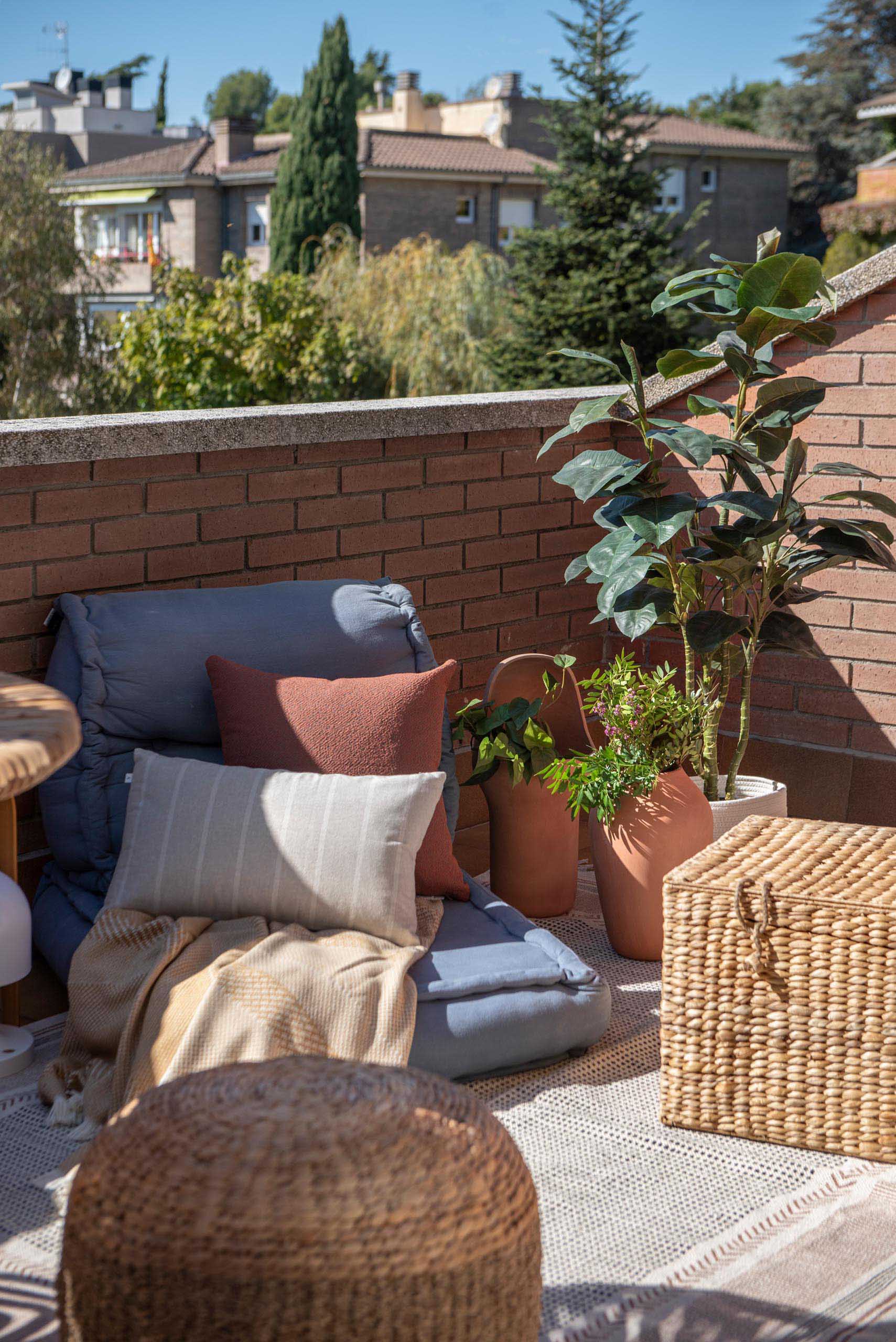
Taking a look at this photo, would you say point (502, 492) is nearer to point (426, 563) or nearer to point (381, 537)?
point (426, 563)

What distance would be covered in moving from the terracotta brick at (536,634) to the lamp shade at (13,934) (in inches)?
69.8

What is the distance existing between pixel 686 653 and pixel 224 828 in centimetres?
136

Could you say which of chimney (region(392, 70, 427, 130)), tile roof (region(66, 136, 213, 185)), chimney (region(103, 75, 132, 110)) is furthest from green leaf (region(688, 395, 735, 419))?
chimney (region(103, 75, 132, 110))

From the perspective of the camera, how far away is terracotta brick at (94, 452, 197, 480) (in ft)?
9.75

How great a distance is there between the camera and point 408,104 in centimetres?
3809

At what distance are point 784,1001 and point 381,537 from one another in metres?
1.74

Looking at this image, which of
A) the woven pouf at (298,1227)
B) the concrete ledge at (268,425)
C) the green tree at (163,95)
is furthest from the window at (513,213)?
the green tree at (163,95)

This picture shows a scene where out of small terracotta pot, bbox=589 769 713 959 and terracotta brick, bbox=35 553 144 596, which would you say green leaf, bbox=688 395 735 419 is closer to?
small terracotta pot, bbox=589 769 713 959

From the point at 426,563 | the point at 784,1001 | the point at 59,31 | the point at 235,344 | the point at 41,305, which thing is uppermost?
the point at 59,31

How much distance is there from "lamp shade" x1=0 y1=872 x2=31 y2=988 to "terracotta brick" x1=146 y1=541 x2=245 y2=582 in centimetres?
84

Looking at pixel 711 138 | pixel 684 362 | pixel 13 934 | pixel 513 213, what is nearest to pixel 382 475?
pixel 684 362

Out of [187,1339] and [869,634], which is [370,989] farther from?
[869,634]

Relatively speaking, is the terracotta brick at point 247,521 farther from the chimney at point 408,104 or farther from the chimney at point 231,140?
the chimney at point 408,104

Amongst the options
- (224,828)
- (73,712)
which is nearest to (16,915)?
(224,828)
